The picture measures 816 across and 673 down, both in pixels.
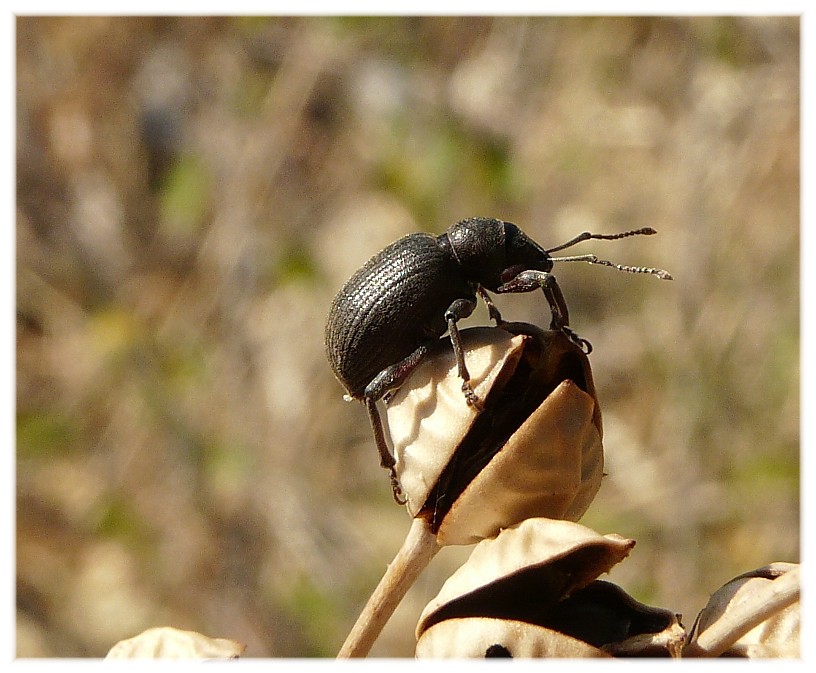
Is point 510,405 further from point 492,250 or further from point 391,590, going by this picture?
point 492,250

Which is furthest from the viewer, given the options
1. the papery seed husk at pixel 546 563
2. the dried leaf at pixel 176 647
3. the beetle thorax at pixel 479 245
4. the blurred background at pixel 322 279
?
the blurred background at pixel 322 279

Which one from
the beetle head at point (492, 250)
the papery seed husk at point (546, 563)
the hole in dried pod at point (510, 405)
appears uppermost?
the beetle head at point (492, 250)

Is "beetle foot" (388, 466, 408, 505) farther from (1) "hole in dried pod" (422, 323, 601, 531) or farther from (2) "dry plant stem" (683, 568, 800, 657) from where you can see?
(2) "dry plant stem" (683, 568, 800, 657)

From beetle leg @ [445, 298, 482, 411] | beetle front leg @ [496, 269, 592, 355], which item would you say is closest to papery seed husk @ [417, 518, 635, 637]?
beetle leg @ [445, 298, 482, 411]

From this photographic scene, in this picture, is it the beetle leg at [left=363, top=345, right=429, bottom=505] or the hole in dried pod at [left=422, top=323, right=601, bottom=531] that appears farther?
the beetle leg at [left=363, top=345, right=429, bottom=505]

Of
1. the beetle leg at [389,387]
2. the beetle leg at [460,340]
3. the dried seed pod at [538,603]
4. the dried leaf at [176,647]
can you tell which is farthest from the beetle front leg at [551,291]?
the dried leaf at [176,647]

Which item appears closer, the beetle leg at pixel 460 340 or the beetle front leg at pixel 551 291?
the beetle leg at pixel 460 340

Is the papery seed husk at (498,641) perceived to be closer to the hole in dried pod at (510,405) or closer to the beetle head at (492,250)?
the hole in dried pod at (510,405)
